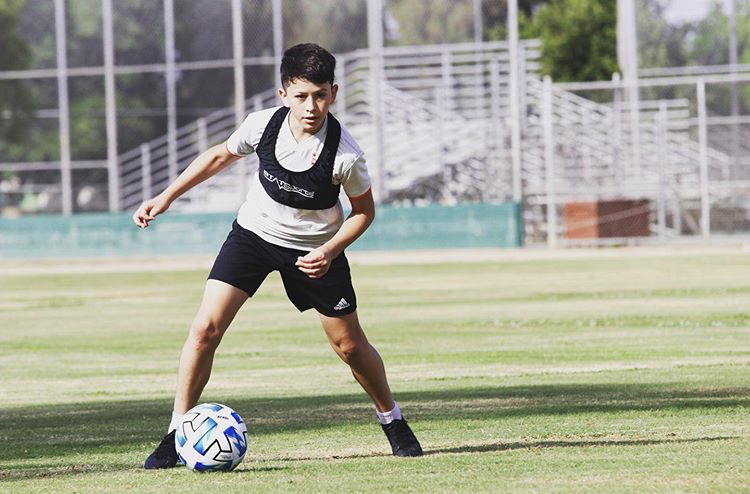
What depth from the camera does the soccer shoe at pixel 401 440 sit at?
297 inches

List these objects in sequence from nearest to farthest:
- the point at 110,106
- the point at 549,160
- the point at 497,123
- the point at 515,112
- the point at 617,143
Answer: the point at 549,160
the point at 617,143
the point at 515,112
the point at 497,123
the point at 110,106

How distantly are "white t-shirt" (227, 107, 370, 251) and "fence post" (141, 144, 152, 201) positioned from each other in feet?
114

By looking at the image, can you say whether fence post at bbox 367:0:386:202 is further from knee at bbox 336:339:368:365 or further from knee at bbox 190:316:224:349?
knee at bbox 190:316:224:349

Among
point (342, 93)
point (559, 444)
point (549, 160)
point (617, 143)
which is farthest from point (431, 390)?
point (342, 93)

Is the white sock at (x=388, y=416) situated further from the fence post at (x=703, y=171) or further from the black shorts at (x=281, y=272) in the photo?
the fence post at (x=703, y=171)

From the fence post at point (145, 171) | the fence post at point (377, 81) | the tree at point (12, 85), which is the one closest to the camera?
the fence post at point (377, 81)

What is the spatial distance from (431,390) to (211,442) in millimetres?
4269

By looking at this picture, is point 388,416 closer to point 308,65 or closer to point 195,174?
point 195,174

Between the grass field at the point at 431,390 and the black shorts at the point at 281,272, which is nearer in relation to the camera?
the grass field at the point at 431,390

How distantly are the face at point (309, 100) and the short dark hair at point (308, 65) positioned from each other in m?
0.02

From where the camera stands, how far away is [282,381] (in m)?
12.3

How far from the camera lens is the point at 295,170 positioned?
286 inches

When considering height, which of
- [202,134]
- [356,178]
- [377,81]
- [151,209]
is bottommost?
[151,209]

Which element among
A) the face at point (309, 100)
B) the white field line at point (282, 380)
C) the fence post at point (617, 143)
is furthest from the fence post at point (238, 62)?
the face at point (309, 100)
